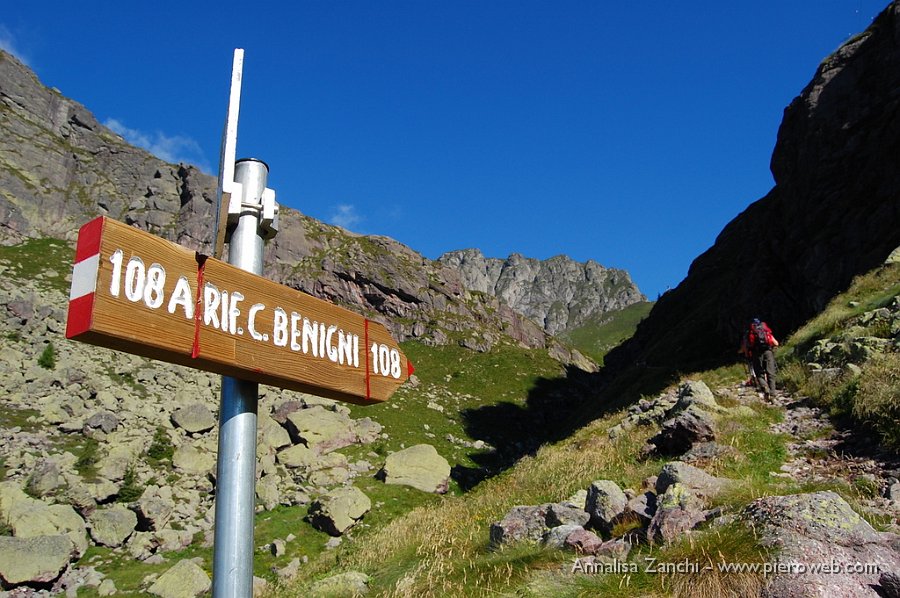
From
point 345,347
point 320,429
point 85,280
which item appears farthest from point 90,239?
point 320,429

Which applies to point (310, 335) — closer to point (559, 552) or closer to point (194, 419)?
point (559, 552)

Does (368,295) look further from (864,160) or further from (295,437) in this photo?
(864,160)

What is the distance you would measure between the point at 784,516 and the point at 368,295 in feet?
206

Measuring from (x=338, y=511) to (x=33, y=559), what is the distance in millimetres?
9381

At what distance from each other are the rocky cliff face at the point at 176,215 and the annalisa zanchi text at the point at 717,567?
58.7 meters

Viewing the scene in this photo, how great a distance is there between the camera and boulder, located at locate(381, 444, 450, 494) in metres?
27.4

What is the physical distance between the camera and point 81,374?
99.7 ft

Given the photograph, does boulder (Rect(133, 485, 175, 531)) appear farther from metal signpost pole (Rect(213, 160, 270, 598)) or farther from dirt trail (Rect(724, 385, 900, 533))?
metal signpost pole (Rect(213, 160, 270, 598))

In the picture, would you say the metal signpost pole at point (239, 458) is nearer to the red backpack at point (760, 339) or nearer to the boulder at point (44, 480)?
the red backpack at point (760, 339)

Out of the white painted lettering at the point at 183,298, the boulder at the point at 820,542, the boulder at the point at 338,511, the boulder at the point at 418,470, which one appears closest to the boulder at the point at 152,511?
the boulder at the point at 338,511

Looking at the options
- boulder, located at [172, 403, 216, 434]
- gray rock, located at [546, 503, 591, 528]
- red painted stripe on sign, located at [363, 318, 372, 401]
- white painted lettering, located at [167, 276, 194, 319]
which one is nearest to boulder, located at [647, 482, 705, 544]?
gray rock, located at [546, 503, 591, 528]

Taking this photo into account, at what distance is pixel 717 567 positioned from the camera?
418 centimetres

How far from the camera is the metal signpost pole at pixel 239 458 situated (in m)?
2.50

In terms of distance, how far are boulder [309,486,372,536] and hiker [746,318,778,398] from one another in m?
15.0
